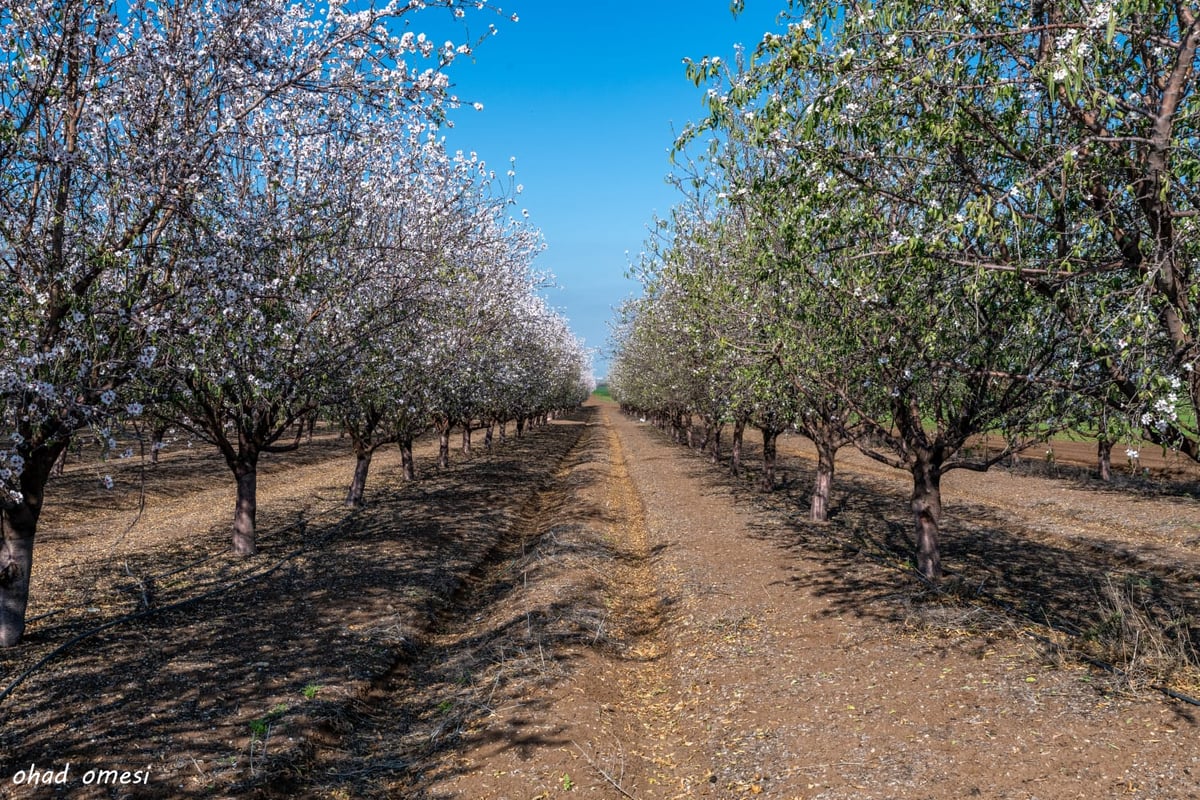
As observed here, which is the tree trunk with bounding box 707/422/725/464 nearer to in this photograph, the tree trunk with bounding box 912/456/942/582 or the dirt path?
the tree trunk with bounding box 912/456/942/582

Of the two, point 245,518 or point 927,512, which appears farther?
point 245,518

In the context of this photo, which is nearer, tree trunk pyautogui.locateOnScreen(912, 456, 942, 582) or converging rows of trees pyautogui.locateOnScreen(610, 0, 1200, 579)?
converging rows of trees pyautogui.locateOnScreen(610, 0, 1200, 579)

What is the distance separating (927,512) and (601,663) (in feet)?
26.7

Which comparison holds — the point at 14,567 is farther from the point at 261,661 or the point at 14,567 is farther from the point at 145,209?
the point at 145,209

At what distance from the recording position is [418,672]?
1285 cm

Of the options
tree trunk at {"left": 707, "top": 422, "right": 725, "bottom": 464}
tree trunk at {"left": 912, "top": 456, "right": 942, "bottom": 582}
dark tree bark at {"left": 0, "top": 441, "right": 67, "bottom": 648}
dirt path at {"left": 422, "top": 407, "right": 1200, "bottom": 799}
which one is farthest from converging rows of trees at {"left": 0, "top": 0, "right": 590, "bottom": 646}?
tree trunk at {"left": 707, "top": 422, "right": 725, "bottom": 464}

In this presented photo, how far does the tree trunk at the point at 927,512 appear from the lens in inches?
608

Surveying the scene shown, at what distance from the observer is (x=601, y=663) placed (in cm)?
1266

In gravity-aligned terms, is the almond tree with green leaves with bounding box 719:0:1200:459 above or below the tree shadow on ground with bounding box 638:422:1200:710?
above

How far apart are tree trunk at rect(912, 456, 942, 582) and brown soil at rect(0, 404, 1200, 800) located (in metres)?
0.52

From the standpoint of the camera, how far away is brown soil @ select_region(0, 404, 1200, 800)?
862cm

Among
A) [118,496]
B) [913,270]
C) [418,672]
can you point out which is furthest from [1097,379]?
[118,496]

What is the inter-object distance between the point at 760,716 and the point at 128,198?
11.8m

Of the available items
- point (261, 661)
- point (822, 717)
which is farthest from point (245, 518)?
point (822, 717)
